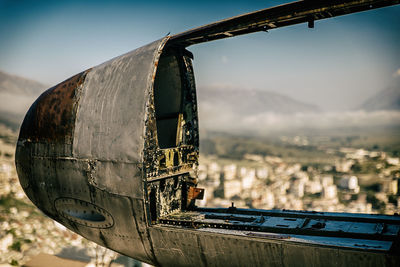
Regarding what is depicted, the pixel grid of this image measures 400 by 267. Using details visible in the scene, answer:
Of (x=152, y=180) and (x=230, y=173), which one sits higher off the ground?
(x=152, y=180)

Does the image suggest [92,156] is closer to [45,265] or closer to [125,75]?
[125,75]

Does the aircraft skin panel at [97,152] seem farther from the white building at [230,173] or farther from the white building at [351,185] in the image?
the white building at [230,173]

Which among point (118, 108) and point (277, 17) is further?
point (118, 108)

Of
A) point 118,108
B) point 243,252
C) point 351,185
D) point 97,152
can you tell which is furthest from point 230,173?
point 243,252

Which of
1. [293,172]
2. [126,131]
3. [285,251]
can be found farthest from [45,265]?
[293,172]

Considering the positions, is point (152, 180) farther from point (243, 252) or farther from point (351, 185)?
point (351, 185)

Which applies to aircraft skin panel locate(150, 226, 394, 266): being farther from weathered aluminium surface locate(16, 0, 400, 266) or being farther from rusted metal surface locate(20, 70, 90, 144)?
rusted metal surface locate(20, 70, 90, 144)

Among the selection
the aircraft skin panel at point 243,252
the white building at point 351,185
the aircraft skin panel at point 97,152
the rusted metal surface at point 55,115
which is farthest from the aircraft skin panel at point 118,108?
the white building at point 351,185

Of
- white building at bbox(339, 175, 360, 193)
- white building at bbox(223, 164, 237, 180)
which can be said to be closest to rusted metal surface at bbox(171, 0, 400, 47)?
white building at bbox(339, 175, 360, 193)
